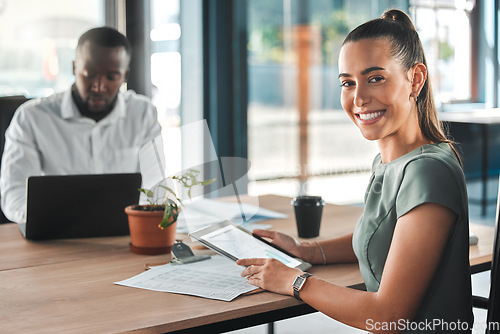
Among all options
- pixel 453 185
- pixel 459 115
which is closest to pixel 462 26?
pixel 459 115

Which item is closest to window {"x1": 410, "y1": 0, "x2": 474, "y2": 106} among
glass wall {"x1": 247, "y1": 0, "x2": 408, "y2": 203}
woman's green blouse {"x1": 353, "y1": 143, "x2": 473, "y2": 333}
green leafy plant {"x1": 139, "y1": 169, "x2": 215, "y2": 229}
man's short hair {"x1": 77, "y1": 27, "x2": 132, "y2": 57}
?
glass wall {"x1": 247, "y1": 0, "x2": 408, "y2": 203}

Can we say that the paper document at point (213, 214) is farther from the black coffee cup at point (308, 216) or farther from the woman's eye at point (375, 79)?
the woman's eye at point (375, 79)

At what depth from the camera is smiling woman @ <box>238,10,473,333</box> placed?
1.11 meters

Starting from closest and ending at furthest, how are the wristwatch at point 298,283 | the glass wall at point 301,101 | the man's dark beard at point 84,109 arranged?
the wristwatch at point 298,283, the man's dark beard at point 84,109, the glass wall at point 301,101

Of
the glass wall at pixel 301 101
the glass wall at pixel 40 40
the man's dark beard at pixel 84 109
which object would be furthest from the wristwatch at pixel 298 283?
the glass wall at pixel 301 101

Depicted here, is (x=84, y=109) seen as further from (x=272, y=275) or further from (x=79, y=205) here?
(x=272, y=275)

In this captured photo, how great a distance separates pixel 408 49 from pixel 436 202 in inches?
14.7

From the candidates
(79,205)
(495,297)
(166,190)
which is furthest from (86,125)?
(495,297)

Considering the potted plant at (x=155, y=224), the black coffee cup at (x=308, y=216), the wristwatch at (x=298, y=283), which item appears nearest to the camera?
the wristwatch at (x=298, y=283)

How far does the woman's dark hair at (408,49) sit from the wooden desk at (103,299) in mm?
368

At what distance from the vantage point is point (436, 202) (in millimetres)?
1107

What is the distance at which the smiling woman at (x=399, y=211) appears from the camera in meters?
1.11

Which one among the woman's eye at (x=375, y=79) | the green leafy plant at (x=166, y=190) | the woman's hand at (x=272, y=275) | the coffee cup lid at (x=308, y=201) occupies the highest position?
the woman's eye at (x=375, y=79)

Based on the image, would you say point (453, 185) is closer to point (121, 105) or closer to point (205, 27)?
point (121, 105)
